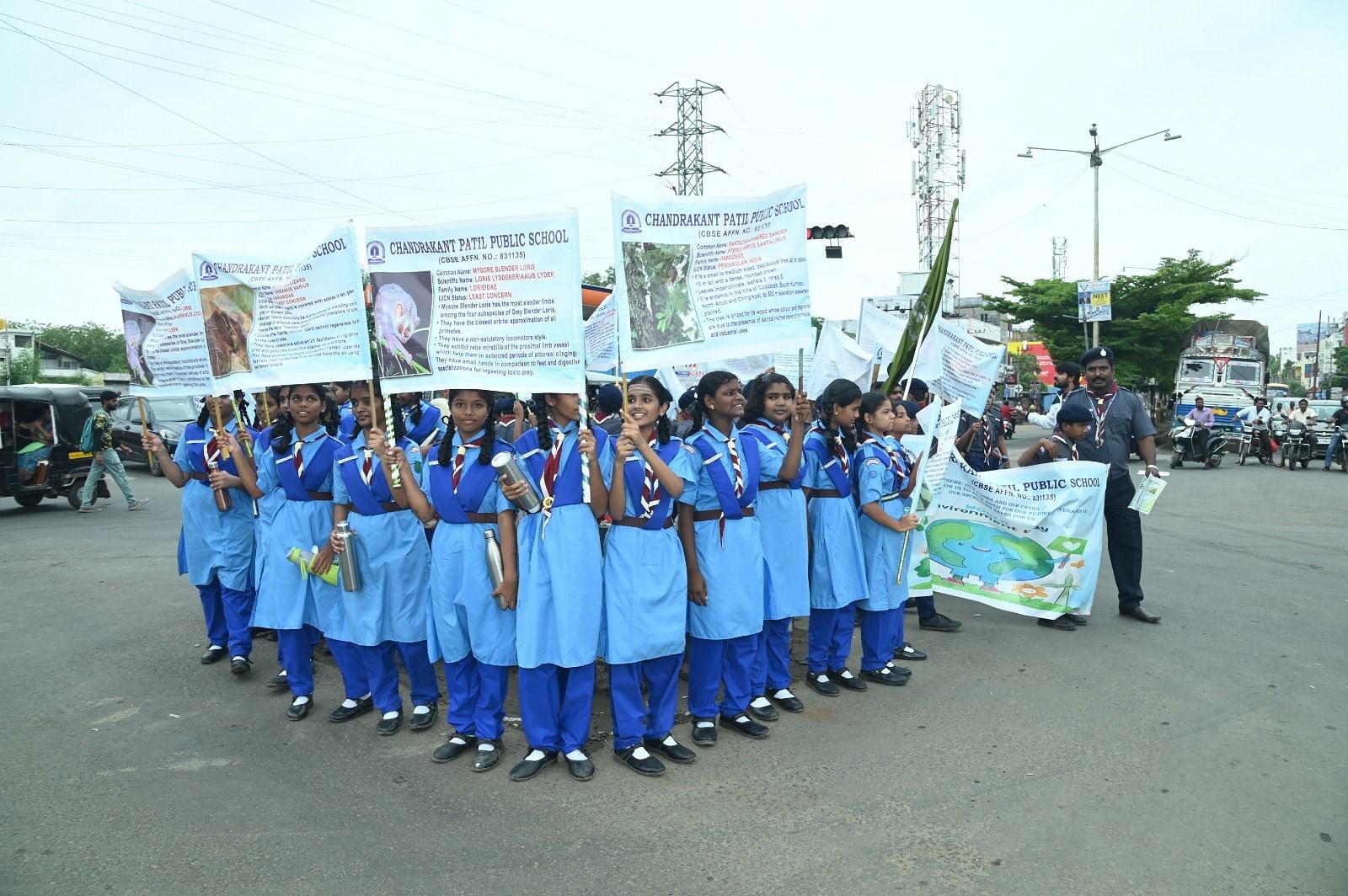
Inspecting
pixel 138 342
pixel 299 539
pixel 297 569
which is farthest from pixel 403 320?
pixel 138 342

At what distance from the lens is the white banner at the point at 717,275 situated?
4059mm

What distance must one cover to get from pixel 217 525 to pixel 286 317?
75.6 inches

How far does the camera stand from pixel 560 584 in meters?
3.96

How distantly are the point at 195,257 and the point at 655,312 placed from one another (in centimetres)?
262

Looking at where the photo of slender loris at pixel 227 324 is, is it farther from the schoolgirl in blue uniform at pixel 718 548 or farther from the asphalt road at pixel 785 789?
the schoolgirl in blue uniform at pixel 718 548

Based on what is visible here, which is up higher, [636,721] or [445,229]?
[445,229]

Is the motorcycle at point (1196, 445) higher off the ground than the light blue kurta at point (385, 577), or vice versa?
the light blue kurta at point (385, 577)

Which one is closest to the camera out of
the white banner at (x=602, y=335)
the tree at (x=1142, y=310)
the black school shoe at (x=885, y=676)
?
the black school shoe at (x=885, y=676)

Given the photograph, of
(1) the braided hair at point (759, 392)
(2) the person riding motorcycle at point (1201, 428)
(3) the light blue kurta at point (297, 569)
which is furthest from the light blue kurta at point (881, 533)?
(2) the person riding motorcycle at point (1201, 428)

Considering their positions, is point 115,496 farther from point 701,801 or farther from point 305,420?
point 701,801

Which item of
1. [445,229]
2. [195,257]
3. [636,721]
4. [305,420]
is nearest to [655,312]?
[445,229]

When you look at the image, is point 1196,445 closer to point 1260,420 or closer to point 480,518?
point 1260,420

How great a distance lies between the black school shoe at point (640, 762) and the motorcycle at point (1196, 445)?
20.0 m

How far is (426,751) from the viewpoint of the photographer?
174 inches
